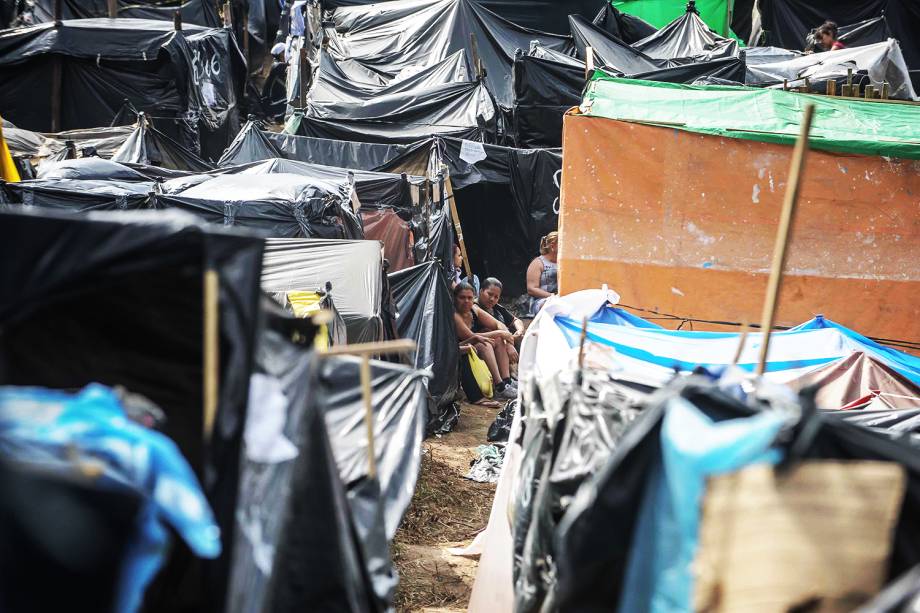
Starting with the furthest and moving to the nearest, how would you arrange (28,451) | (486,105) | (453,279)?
(486,105) < (453,279) < (28,451)

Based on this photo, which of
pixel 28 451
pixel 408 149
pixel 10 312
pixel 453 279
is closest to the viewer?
pixel 28 451

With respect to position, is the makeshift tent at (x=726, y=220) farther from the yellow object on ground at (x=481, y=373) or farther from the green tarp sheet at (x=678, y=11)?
the green tarp sheet at (x=678, y=11)

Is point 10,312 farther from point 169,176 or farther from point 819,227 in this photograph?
point 169,176

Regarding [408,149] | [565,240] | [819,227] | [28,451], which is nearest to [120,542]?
[28,451]

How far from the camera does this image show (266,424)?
2.29 meters

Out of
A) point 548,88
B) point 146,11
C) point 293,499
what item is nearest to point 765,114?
point 293,499

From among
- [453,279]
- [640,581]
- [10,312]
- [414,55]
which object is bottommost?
[453,279]

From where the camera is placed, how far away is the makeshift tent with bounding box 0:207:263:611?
83.0 inches

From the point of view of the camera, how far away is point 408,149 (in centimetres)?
1099

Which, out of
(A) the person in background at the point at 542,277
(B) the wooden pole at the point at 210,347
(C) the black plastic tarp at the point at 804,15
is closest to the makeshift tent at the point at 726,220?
(A) the person in background at the point at 542,277

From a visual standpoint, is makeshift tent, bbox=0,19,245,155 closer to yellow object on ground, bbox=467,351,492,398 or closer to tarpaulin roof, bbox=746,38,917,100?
yellow object on ground, bbox=467,351,492,398

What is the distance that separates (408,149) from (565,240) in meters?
4.60

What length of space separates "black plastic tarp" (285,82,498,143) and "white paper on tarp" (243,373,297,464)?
989 centimetres

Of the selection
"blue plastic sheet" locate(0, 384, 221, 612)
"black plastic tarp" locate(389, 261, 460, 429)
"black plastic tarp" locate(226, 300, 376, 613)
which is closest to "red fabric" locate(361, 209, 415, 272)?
"black plastic tarp" locate(389, 261, 460, 429)
